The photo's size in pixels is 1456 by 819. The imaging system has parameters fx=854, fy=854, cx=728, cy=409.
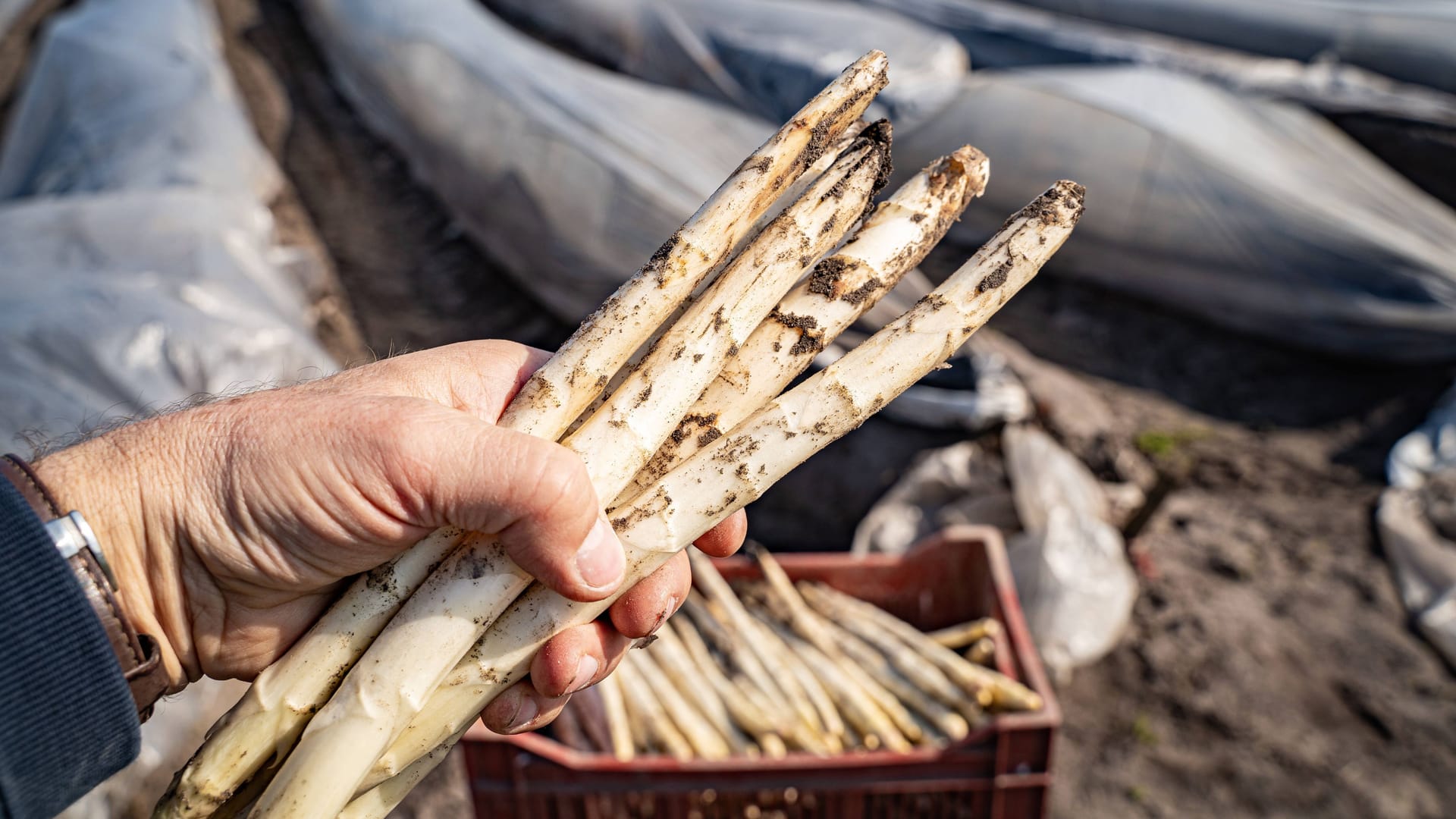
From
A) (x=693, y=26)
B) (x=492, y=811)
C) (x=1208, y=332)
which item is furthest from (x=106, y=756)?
(x=693, y=26)

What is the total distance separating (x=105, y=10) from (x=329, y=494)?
7705 millimetres

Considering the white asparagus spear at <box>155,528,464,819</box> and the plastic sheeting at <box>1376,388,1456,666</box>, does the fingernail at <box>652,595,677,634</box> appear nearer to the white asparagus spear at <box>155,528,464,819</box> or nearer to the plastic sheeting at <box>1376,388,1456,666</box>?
the white asparagus spear at <box>155,528,464,819</box>

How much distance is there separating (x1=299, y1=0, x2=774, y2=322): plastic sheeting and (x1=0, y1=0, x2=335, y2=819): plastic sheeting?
4.06 ft

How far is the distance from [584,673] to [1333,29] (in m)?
6.99

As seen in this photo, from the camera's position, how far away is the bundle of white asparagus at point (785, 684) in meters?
2.36

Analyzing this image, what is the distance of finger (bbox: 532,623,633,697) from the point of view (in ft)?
4.57

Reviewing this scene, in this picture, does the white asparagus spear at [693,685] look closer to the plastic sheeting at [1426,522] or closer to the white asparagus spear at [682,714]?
the white asparagus spear at [682,714]

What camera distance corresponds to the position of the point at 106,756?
1267mm

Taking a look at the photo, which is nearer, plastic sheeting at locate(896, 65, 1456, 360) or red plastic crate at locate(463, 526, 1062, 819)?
red plastic crate at locate(463, 526, 1062, 819)

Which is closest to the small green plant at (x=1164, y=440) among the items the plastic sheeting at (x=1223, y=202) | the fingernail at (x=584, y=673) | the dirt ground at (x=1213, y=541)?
the dirt ground at (x=1213, y=541)

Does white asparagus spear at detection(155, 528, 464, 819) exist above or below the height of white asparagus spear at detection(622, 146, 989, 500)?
below

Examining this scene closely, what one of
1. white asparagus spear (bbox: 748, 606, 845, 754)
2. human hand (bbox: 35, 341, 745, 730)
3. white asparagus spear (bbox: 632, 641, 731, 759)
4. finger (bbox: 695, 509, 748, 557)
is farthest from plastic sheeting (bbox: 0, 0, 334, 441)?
white asparagus spear (bbox: 748, 606, 845, 754)

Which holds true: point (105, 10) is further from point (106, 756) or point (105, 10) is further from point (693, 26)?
point (106, 756)

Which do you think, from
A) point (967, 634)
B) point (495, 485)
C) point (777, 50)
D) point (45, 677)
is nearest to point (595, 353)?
point (495, 485)
